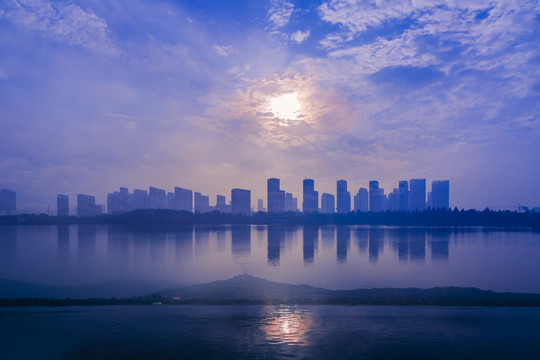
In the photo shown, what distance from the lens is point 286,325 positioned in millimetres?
9930

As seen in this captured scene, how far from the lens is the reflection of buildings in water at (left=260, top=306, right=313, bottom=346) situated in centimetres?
880

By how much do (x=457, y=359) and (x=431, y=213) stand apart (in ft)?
364

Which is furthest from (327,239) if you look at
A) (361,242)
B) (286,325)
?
(286,325)

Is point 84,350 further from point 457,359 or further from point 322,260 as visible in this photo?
point 322,260

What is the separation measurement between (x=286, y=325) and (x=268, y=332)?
0.79 metres

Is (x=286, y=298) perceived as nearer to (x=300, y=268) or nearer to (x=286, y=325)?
(x=286, y=325)

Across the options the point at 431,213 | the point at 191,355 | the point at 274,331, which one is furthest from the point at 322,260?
the point at 431,213

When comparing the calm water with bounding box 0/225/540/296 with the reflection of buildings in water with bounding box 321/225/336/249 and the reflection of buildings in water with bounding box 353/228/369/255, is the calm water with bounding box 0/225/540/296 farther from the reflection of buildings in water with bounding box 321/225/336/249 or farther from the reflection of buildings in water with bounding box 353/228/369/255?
the reflection of buildings in water with bounding box 321/225/336/249

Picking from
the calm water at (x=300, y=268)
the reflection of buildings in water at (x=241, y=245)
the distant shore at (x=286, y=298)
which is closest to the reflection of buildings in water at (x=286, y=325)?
the distant shore at (x=286, y=298)

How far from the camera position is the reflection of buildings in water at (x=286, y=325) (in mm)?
8805

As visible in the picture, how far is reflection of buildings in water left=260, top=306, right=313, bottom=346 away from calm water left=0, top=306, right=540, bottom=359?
0.09 feet

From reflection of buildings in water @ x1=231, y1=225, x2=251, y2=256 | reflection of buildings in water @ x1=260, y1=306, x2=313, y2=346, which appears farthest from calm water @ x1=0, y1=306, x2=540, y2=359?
reflection of buildings in water @ x1=231, y1=225, x2=251, y2=256

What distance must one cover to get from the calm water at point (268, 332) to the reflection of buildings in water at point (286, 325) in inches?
1.0

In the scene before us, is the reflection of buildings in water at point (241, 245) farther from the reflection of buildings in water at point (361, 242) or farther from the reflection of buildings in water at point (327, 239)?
the reflection of buildings in water at point (361, 242)
